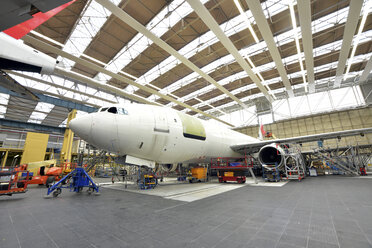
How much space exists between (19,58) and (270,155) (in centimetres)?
1409

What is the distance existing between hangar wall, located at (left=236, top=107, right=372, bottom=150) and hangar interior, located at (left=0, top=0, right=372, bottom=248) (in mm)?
161

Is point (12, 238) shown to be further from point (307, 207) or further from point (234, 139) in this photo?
point (234, 139)

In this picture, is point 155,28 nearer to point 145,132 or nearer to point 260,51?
point 145,132

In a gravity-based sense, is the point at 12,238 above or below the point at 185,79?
below

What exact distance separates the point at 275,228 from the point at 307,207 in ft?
7.08

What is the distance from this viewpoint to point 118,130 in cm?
606

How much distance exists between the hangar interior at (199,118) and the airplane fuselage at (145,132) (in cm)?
55

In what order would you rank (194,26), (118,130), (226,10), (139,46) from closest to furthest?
1. (118,130)
2. (226,10)
3. (194,26)
4. (139,46)

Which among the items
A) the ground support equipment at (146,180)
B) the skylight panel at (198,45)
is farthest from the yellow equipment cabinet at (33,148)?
the ground support equipment at (146,180)

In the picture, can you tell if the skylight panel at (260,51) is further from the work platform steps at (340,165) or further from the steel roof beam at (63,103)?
the steel roof beam at (63,103)

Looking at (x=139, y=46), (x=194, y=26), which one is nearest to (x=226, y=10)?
(x=194, y=26)

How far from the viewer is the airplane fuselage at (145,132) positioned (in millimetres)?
5910

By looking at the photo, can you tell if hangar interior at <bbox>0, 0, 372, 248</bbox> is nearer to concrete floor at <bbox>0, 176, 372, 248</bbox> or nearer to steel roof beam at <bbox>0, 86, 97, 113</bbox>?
concrete floor at <bbox>0, 176, 372, 248</bbox>

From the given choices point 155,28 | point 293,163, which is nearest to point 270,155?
point 293,163
